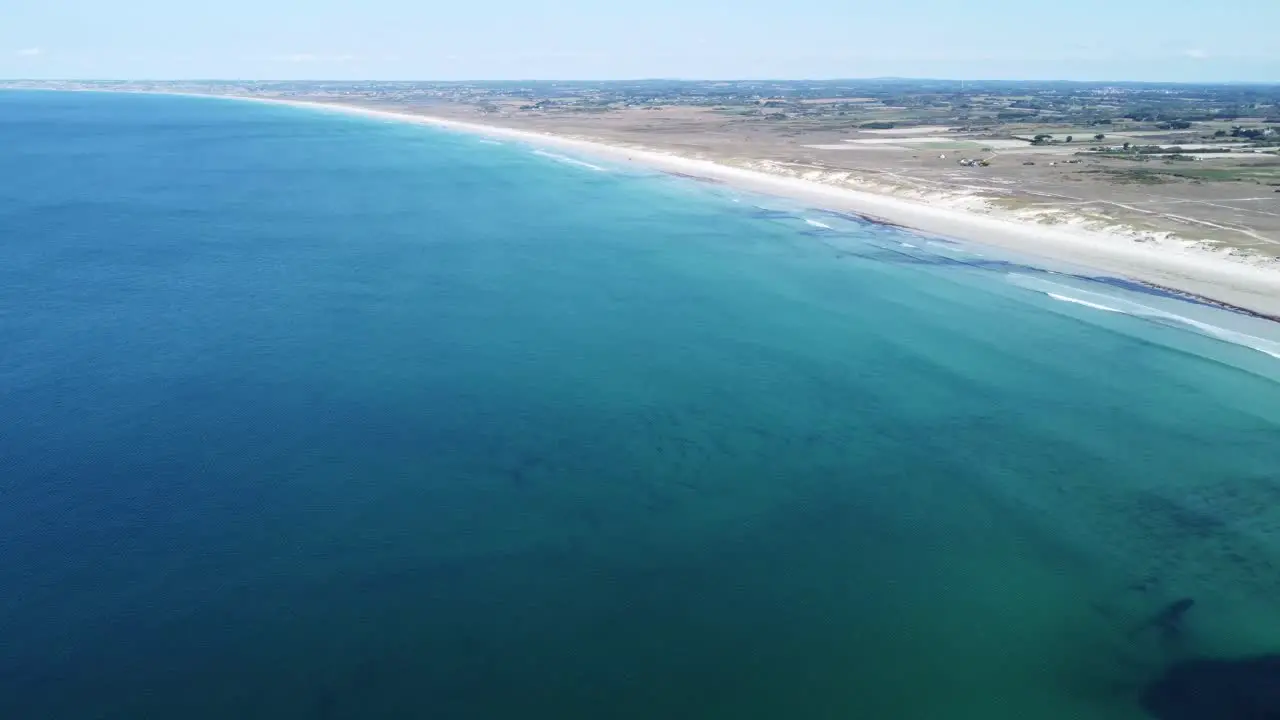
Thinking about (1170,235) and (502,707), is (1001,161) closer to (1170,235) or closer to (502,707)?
(1170,235)

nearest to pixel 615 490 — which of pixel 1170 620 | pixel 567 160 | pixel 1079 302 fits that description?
pixel 1170 620

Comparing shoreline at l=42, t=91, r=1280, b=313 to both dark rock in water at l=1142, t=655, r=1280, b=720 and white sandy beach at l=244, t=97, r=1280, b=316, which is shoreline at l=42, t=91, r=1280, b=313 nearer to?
white sandy beach at l=244, t=97, r=1280, b=316

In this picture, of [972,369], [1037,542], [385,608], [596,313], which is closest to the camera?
[385,608]

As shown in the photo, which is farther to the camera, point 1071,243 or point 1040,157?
point 1040,157

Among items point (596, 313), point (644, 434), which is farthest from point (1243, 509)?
point (596, 313)

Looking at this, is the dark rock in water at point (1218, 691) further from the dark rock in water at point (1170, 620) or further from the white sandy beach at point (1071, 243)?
the white sandy beach at point (1071, 243)

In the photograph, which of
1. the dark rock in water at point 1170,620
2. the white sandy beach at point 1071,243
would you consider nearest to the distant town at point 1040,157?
the white sandy beach at point 1071,243

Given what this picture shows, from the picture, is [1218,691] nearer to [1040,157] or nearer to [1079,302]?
[1079,302]
